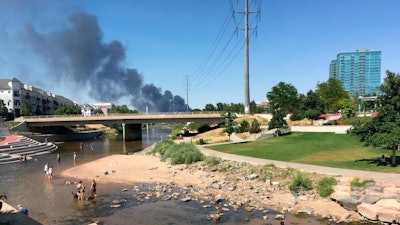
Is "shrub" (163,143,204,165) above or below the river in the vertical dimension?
above

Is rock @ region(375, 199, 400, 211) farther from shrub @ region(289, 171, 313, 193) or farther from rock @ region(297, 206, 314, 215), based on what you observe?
→ shrub @ region(289, 171, 313, 193)

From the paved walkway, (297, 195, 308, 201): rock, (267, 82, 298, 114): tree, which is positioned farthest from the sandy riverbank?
(267, 82, 298, 114): tree

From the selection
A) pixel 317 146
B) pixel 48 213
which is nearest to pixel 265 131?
pixel 317 146

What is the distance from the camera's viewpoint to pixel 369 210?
868 inches

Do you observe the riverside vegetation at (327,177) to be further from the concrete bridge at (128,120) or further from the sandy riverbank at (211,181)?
the concrete bridge at (128,120)

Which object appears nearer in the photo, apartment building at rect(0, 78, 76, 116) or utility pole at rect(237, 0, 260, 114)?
utility pole at rect(237, 0, 260, 114)

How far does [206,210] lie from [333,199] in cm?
945

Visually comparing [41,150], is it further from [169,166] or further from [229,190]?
[229,190]

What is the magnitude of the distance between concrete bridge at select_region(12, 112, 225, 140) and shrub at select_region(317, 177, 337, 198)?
2385 inches

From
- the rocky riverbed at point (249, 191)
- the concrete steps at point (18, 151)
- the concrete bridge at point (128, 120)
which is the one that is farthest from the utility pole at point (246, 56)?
the rocky riverbed at point (249, 191)

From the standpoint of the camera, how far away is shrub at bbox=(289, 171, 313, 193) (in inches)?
1110

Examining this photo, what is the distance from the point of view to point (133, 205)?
89.7 feet

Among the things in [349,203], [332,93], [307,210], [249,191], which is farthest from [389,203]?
[332,93]

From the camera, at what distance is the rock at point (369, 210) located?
21727mm
